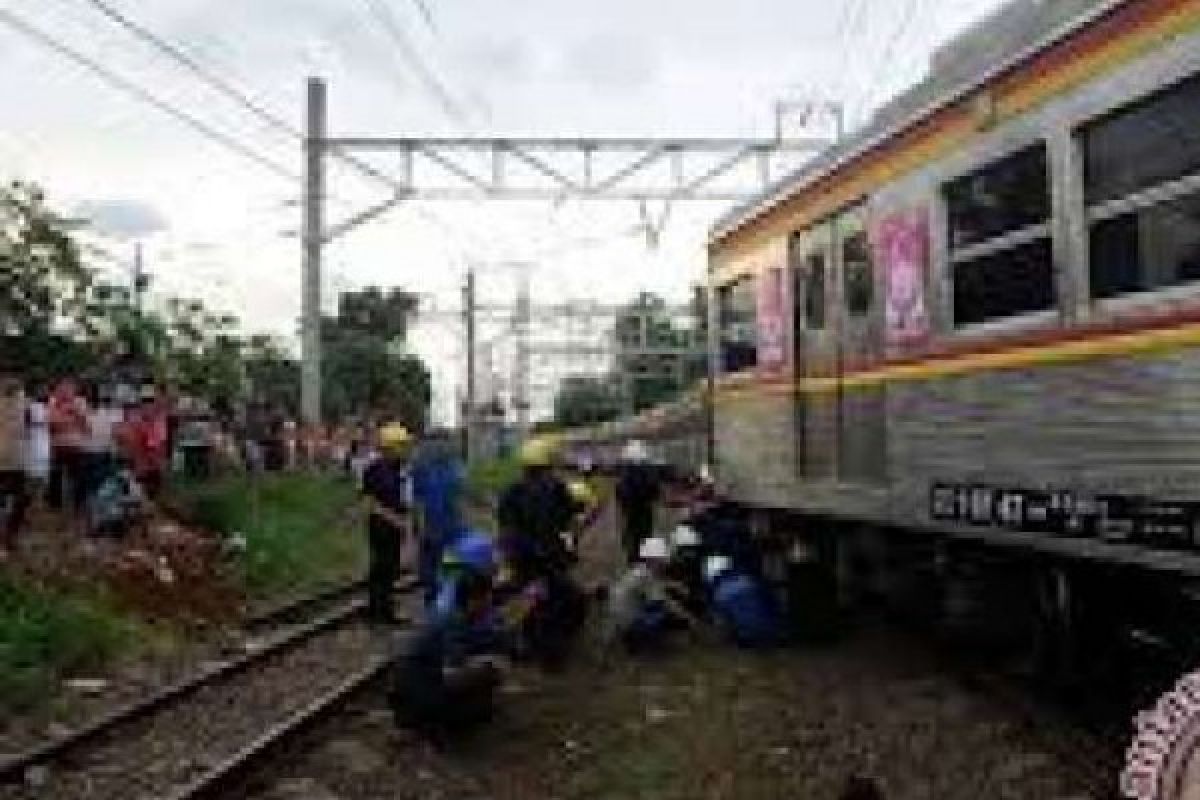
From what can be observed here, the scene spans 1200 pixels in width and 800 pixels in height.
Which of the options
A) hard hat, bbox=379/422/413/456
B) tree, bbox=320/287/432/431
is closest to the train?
hard hat, bbox=379/422/413/456

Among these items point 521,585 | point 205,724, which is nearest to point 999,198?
point 521,585

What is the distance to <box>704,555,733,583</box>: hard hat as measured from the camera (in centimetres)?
1481

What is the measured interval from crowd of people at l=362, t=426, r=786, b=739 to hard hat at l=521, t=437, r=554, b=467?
1cm

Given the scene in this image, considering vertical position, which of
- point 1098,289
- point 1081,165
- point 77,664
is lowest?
point 77,664

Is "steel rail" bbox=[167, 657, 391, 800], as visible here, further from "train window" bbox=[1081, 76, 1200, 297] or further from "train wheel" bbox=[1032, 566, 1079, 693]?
"train window" bbox=[1081, 76, 1200, 297]

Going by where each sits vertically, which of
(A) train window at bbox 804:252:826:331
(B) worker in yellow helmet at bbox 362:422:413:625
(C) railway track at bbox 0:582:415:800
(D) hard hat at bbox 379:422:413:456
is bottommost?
(C) railway track at bbox 0:582:415:800

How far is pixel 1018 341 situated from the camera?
9.12m

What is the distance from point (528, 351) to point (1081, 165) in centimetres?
6532

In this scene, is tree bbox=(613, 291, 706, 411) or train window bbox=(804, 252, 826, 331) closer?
train window bbox=(804, 252, 826, 331)

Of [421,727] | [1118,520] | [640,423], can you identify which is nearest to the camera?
[1118,520]

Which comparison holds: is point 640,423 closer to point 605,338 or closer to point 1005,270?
point 605,338

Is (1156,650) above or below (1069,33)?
below

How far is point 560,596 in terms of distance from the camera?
1413 centimetres

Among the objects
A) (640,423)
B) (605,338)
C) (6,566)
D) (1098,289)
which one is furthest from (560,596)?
(605,338)
